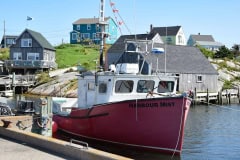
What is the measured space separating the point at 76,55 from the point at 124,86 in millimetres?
52268

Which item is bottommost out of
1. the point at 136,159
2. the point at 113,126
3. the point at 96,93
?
the point at 136,159

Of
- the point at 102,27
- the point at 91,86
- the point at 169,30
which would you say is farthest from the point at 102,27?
the point at 169,30

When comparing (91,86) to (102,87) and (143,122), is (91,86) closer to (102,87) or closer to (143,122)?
(102,87)

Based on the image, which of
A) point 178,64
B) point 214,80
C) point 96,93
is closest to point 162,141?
point 96,93

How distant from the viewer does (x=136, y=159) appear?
50.4 ft

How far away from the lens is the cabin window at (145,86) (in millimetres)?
17356

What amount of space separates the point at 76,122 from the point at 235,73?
4348 centimetres

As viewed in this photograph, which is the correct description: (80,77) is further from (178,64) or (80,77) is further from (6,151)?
(178,64)

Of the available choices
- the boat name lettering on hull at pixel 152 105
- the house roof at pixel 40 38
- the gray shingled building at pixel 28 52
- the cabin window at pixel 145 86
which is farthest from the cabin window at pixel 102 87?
the house roof at pixel 40 38

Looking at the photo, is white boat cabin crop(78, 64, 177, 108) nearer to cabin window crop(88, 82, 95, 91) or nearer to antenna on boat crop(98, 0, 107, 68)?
cabin window crop(88, 82, 95, 91)

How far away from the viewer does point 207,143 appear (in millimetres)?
19297

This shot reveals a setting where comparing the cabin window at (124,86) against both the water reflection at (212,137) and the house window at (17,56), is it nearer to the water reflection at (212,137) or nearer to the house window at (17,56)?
the water reflection at (212,137)

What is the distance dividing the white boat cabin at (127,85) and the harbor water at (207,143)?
2186 millimetres

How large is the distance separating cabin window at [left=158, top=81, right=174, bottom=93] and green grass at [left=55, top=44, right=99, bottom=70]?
38706mm
